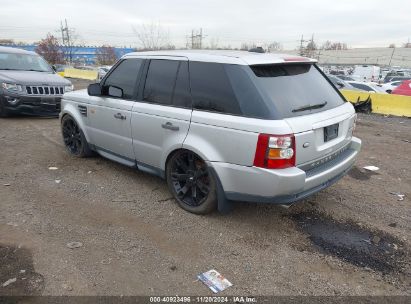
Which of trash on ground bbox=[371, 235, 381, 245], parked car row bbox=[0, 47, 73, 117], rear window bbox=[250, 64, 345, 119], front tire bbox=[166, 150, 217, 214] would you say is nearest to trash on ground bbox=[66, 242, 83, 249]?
front tire bbox=[166, 150, 217, 214]

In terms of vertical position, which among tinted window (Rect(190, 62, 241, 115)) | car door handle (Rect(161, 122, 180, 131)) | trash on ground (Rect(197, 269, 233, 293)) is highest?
tinted window (Rect(190, 62, 241, 115))

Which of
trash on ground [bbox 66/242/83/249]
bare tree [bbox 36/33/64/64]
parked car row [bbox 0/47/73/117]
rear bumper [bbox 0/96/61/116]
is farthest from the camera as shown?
bare tree [bbox 36/33/64/64]

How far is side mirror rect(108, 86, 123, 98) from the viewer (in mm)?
4727

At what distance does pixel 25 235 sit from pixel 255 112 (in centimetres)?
264

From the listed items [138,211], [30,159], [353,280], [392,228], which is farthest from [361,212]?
[30,159]

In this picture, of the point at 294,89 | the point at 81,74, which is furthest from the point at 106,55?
the point at 294,89

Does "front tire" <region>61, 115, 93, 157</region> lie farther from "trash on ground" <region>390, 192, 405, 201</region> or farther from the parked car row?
"trash on ground" <region>390, 192, 405, 201</region>

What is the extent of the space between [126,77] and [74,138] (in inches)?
73.7

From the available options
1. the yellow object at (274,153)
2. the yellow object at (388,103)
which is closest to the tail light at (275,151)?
the yellow object at (274,153)

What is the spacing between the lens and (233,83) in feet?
11.5

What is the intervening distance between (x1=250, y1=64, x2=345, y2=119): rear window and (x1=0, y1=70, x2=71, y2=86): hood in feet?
23.6

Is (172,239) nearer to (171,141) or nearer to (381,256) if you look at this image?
(171,141)

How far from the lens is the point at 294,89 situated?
367 centimetres

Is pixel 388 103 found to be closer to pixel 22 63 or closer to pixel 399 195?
pixel 399 195
